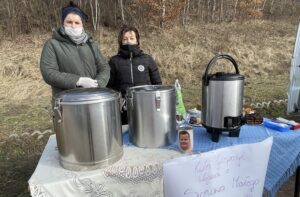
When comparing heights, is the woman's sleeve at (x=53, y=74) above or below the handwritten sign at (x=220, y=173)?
above

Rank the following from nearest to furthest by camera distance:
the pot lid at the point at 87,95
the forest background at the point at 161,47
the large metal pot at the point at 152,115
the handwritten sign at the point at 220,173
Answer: the handwritten sign at the point at 220,173 < the pot lid at the point at 87,95 < the large metal pot at the point at 152,115 < the forest background at the point at 161,47

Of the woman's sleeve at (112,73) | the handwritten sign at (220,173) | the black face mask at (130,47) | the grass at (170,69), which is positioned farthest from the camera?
the grass at (170,69)

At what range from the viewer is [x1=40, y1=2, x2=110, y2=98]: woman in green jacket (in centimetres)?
184

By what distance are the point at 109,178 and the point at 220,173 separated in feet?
1.77

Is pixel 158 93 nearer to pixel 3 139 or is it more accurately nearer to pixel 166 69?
pixel 3 139

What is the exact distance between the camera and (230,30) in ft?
36.3

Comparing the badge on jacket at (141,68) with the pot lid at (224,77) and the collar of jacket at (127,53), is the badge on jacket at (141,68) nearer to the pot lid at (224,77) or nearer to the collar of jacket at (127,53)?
the collar of jacket at (127,53)

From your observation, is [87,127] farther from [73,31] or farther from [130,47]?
[130,47]

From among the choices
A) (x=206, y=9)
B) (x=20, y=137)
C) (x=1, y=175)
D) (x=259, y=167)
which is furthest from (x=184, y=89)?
(x=206, y=9)

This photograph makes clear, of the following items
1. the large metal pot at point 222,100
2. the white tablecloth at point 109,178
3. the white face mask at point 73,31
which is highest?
the white face mask at point 73,31

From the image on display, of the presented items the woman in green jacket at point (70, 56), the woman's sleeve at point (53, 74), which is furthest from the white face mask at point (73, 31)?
the woman's sleeve at point (53, 74)

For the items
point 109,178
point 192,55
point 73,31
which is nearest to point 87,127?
point 109,178

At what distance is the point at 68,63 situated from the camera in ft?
6.49

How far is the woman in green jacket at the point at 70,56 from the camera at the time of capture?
1836mm
